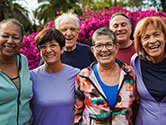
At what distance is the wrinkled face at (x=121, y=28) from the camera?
3.41 meters

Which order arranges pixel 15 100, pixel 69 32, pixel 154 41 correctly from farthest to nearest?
pixel 69 32
pixel 154 41
pixel 15 100

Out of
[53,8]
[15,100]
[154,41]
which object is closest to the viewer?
[15,100]

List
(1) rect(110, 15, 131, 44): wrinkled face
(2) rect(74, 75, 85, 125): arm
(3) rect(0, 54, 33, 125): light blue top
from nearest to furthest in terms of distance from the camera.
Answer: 1. (3) rect(0, 54, 33, 125): light blue top
2. (2) rect(74, 75, 85, 125): arm
3. (1) rect(110, 15, 131, 44): wrinkled face

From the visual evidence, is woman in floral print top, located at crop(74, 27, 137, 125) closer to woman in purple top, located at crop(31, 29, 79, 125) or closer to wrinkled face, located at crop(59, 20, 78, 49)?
woman in purple top, located at crop(31, 29, 79, 125)

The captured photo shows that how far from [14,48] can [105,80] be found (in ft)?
4.02

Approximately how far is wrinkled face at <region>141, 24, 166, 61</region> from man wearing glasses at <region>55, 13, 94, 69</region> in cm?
130

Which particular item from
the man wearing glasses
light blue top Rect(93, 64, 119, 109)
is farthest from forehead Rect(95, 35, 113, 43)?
the man wearing glasses

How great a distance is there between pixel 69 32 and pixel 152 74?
1726mm

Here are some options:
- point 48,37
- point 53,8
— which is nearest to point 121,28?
point 48,37

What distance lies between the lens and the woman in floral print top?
2170 mm

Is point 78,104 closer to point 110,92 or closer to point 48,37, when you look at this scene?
point 110,92

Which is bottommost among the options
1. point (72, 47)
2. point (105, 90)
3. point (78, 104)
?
point (78, 104)

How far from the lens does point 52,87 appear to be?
8.00ft

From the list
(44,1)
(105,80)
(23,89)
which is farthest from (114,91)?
(44,1)
